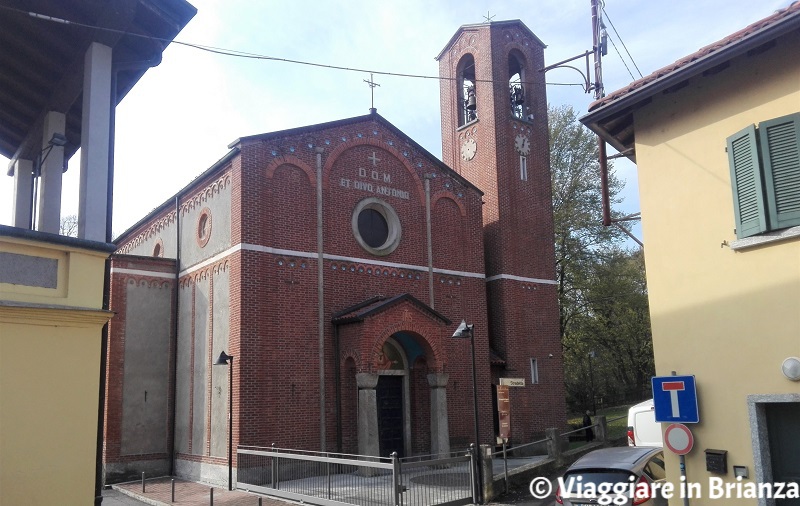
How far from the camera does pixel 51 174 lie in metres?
9.42

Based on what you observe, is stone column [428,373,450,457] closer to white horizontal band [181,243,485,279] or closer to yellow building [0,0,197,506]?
white horizontal band [181,243,485,279]

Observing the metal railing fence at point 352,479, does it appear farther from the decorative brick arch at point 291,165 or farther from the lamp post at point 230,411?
the decorative brick arch at point 291,165

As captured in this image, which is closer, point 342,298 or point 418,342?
point 342,298

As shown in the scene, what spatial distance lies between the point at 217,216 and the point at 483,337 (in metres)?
8.72

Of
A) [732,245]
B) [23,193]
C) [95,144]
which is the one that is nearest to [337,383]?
[23,193]

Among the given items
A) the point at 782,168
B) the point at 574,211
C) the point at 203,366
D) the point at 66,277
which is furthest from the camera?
the point at 574,211

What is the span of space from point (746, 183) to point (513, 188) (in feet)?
49.0

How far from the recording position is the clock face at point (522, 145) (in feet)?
76.1

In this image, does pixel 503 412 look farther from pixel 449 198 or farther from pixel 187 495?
pixel 187 495

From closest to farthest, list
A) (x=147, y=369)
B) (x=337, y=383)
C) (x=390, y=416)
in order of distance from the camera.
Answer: (x=337, y=383), (x=390, y=416), (x=147, y=369)

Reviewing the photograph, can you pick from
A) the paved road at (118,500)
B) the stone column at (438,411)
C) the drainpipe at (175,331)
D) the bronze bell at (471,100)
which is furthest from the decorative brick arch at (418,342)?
the bronze bell at (471,100)

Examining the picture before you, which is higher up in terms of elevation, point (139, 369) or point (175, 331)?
point (175, 331)

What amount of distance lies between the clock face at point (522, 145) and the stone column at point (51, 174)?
54.0 ft

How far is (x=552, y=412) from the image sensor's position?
71.4 feet
